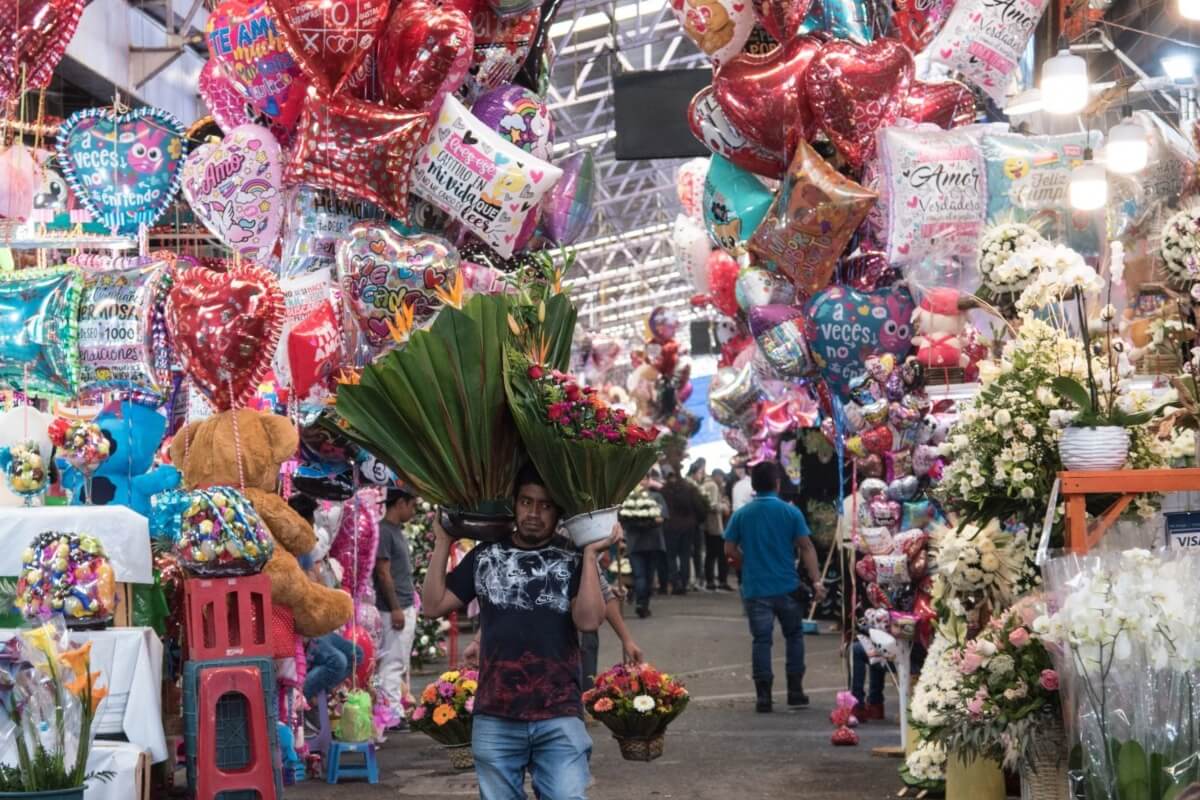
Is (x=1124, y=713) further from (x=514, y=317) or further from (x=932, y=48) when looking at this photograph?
(x=932, y=48)

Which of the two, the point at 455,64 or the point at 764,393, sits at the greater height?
the point at 455,64

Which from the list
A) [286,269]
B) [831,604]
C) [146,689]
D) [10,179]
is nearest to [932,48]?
[286,269]

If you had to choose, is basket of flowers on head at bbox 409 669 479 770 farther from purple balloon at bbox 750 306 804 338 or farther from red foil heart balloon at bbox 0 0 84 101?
purple balloon at bbox 750 306 804 338

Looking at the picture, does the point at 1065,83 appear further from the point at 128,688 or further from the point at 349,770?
the point at 349,770

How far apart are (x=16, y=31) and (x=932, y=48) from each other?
522cm

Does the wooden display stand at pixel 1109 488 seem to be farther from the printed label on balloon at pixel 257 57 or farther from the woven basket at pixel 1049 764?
the printed label on balloon at pixel 257 57

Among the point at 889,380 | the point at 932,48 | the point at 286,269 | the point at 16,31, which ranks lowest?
the point at 889,380

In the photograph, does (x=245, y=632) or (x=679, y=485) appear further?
(x=679, y=485)

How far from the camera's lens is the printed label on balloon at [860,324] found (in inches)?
365

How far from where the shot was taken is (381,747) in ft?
32.1

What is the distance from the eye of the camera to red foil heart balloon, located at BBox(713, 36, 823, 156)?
933 cm

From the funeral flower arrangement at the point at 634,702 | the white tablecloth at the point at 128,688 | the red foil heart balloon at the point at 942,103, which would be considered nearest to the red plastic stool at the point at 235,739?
the white tablecloth at the point at 128,688

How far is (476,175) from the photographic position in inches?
308

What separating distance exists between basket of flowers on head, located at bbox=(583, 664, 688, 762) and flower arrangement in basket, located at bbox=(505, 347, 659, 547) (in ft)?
4.87
